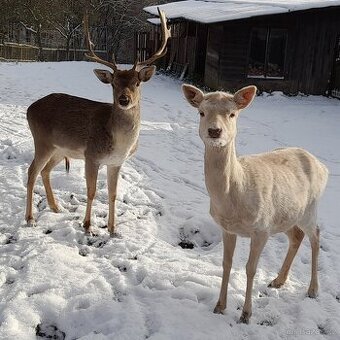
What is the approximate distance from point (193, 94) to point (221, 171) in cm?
70

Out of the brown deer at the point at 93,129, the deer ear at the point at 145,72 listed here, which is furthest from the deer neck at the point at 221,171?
the deer ear at the point at 145,72

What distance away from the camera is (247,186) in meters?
3.88

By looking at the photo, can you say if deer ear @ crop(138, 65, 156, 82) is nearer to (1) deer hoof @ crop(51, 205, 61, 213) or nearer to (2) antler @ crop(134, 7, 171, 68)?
(2) antler @ crop(134, 7, 171, 68)

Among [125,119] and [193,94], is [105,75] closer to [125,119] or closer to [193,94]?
[125,119]

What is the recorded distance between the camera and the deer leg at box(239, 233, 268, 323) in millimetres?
3889

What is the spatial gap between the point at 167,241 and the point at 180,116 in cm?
780

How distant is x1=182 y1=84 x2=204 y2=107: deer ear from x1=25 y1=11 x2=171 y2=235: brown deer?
1388mm

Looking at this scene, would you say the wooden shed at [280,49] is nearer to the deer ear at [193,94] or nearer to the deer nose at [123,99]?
the deer nose at [123,99]

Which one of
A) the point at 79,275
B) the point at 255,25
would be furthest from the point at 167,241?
A: the point at 255,25

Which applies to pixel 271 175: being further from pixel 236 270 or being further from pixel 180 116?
pixel 180 116

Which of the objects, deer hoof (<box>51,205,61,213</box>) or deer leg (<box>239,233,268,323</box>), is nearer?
deer leg (<box>239,233,268,323</box>)

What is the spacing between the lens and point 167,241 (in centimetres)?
555

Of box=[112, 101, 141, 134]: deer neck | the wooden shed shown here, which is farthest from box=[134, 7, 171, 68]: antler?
the wooden shed

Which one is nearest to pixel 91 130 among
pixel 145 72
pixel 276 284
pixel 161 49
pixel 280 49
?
pixel 145 72
